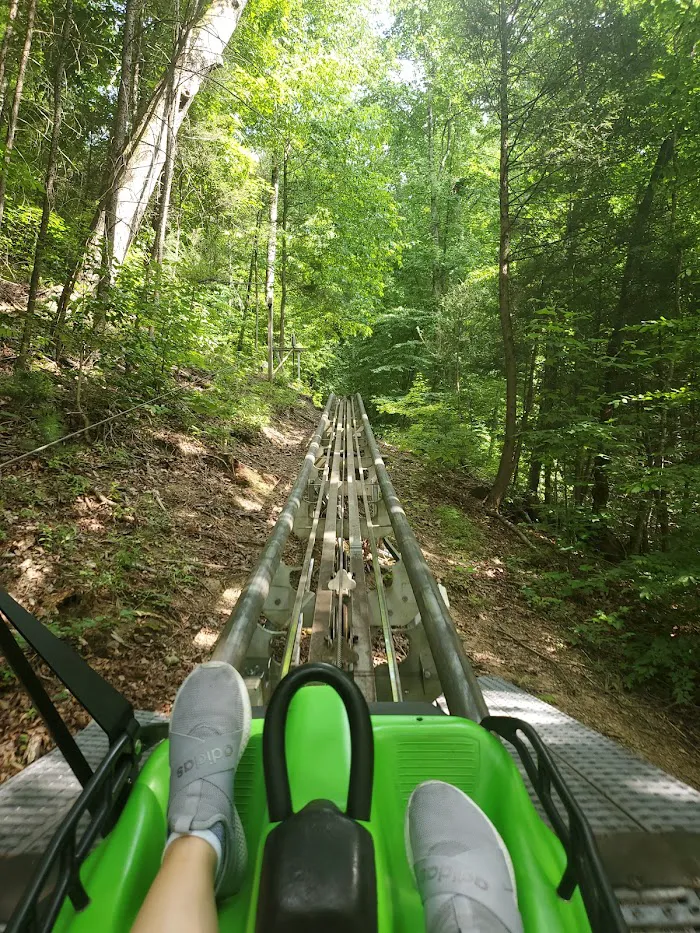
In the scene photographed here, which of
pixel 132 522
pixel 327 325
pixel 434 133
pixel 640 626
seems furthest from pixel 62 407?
pixel 434 133

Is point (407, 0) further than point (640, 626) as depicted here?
Yes

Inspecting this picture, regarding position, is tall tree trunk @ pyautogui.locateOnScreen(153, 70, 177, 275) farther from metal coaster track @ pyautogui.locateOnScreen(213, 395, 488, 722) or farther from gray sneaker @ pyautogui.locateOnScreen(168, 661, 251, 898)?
gray sneaker @ pyautogui.locateOnScreen(168, 661, 251, 898)

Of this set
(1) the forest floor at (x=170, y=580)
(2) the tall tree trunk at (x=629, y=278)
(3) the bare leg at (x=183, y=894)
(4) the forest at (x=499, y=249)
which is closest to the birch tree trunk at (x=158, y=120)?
(4) the forest at (x=499, y=249)

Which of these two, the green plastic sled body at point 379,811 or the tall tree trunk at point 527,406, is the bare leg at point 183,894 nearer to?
the green plastic sled body at point 379,811

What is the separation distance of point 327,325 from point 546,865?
15.3 m

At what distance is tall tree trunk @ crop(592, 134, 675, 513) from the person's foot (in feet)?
16.0

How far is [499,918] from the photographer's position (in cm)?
84

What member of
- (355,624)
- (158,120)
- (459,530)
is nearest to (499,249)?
(459,530)

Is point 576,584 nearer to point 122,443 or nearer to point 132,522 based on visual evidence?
point 132,522

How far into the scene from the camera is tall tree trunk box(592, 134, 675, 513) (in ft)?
18.6

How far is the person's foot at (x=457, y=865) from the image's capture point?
0.84m

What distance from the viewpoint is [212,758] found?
115 centimetres

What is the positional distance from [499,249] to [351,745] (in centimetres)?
708

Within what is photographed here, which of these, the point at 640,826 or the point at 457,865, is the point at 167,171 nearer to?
the point at 457,865
